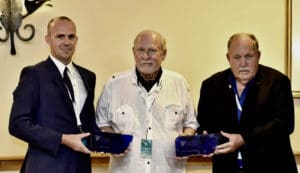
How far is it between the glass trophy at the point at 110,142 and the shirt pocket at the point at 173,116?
0.84 ft

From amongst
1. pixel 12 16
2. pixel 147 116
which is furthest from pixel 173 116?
pixel 12 16

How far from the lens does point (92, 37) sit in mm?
3004

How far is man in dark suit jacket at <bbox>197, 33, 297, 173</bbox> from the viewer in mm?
2271

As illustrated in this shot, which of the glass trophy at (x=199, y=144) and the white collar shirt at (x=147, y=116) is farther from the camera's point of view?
the white collar shirt at (x=147, y=116)

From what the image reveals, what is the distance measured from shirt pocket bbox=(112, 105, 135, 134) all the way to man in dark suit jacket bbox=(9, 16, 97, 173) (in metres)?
0.22

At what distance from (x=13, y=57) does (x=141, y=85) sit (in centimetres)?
91

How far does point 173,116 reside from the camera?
8.04 feet

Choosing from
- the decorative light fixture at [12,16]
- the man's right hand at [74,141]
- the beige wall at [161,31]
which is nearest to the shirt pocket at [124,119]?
the man's right hand at [74,141]

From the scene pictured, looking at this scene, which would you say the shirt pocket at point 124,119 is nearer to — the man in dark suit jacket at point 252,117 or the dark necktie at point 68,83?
the dark necktie at point 68,83

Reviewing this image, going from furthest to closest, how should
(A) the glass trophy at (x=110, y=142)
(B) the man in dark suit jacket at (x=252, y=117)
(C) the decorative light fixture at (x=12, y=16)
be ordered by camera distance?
1. (C) the decorative light fixture at (x=12, y=16)
2. (B) the man in dark suit jacket at (x=252, y=117)
3. (A) the glass trophy at (x=110, y=142)

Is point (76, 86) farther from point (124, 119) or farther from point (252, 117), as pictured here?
point (252, 117)

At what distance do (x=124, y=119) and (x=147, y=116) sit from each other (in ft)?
0.40

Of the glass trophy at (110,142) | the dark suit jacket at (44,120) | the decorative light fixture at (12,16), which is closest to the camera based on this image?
the dark suit jacket at (44,120)

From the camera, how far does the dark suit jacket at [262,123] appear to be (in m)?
2.28
